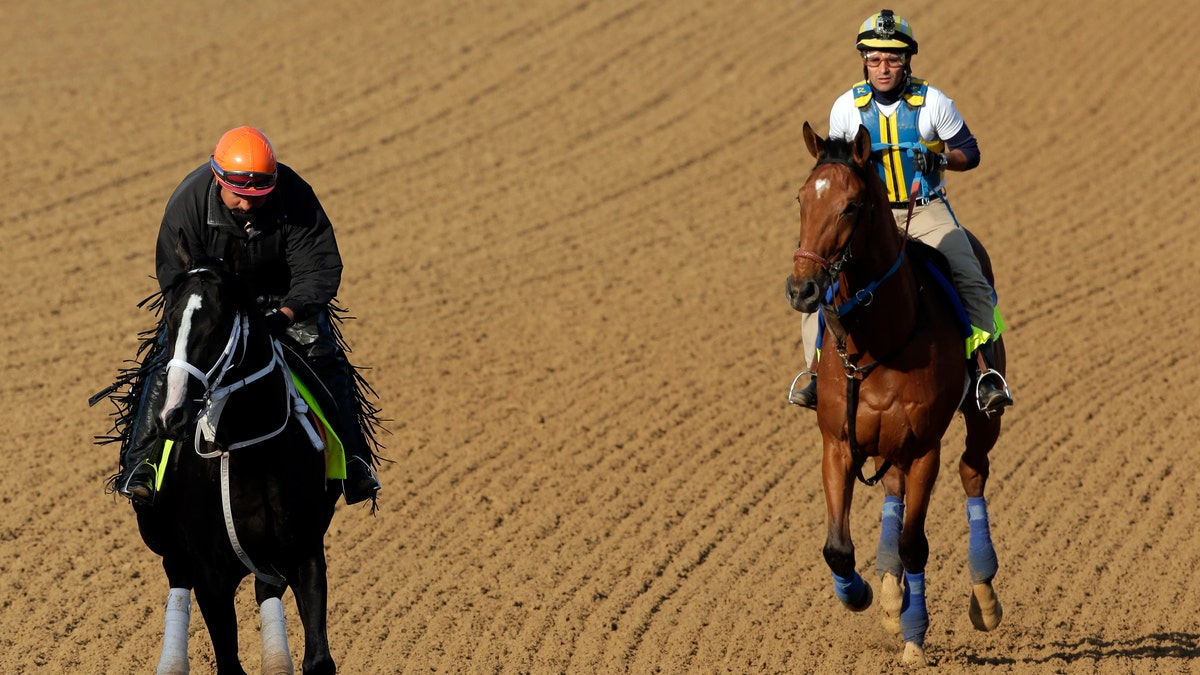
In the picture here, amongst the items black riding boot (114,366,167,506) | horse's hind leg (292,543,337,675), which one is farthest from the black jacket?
horse's hind leg (292,543,337,675)

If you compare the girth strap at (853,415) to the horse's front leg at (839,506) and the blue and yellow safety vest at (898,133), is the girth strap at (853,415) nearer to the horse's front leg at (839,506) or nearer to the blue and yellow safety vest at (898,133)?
the horse's front leg at (839,506)

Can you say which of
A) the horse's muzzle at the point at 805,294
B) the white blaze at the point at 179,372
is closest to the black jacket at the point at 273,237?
the white blaze at the point at 179,372

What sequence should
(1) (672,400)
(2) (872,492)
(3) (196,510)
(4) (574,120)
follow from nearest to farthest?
(3) (196,510)
(2) (872,492)
(1) (672,400)
(4) (574,120)

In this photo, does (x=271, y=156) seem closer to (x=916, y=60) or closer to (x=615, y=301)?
(x=615, y=301)

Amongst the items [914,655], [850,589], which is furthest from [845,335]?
[914,655]

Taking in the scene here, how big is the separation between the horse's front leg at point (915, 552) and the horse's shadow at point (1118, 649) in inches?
14.2

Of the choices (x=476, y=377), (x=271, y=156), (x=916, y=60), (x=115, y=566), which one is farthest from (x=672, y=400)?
(x=916, y=60)

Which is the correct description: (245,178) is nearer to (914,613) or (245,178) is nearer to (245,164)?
(245,164)

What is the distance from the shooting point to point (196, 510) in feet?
20.9

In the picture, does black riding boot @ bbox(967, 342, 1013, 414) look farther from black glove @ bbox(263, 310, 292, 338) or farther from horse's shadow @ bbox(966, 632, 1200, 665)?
black glove @ bbox(263, 310, 292, 338)

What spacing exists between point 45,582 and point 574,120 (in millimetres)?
11382

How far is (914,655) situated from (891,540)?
0.64 metres

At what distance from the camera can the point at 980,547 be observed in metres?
8.83

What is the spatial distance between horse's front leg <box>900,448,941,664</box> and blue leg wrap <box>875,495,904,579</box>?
9cm
